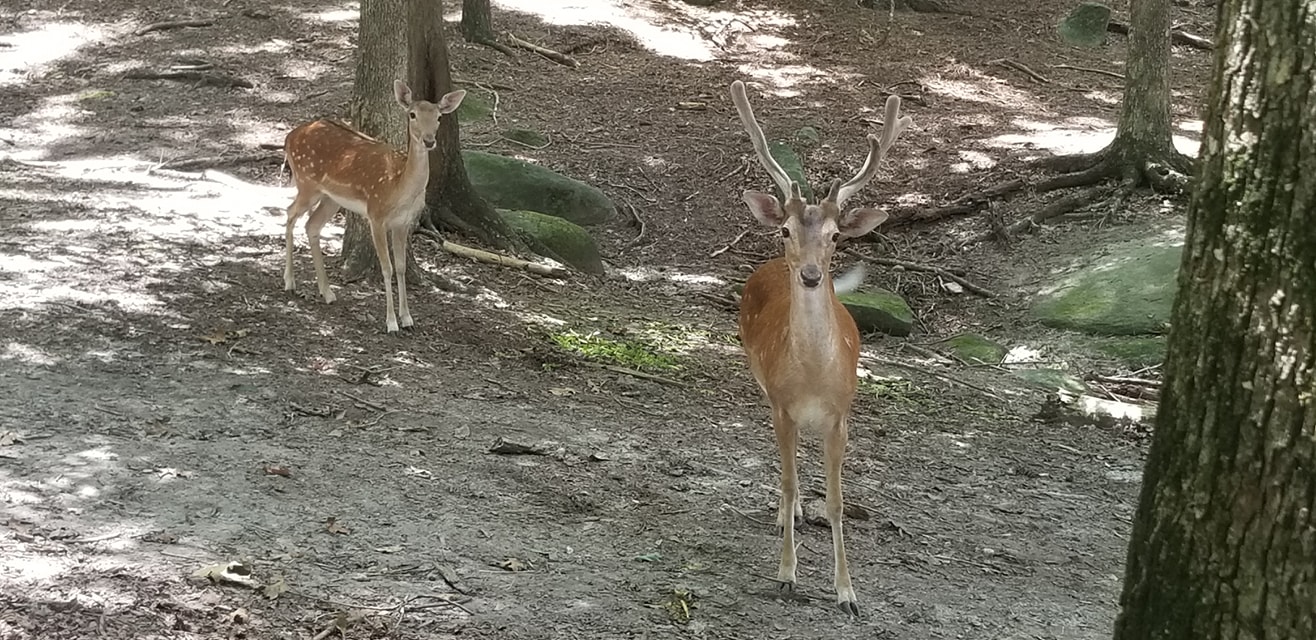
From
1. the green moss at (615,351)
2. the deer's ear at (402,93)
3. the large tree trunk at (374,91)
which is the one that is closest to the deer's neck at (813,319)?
the green moss at (615,351)

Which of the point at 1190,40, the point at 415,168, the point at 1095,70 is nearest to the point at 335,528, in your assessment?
the point at 415,168

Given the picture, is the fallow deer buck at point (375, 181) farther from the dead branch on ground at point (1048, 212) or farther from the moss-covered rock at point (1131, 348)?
the dead branch on ground at point (1048, 212)

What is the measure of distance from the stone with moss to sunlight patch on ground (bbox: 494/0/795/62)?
3762 mm

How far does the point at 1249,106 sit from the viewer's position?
2697 millimetres

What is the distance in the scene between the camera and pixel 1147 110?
11.6 m

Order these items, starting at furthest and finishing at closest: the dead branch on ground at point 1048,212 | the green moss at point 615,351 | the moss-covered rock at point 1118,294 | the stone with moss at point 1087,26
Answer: the stone with moss at point 1087,26 < the dead branch on ground at point 1048,212 < the moss-covered rock at point 1118,294 < the green moss at point 615,351

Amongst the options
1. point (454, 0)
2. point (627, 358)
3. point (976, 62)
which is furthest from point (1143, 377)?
point (454, 0)

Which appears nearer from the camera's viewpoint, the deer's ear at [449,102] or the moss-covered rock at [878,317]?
the deer's ear at [449,102]

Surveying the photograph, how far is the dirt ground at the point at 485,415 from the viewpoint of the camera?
4.44 metres

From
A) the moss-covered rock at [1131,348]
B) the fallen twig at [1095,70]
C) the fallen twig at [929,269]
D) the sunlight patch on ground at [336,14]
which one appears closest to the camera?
the moss-covered rock at [1131,348]

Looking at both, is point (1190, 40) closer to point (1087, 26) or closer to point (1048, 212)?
point (1087, 26)

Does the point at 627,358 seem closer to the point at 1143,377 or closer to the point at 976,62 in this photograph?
the point at 1143,377

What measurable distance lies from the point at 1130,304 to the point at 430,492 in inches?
239

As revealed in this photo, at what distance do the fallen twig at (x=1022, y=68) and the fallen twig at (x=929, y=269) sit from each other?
5.96m
